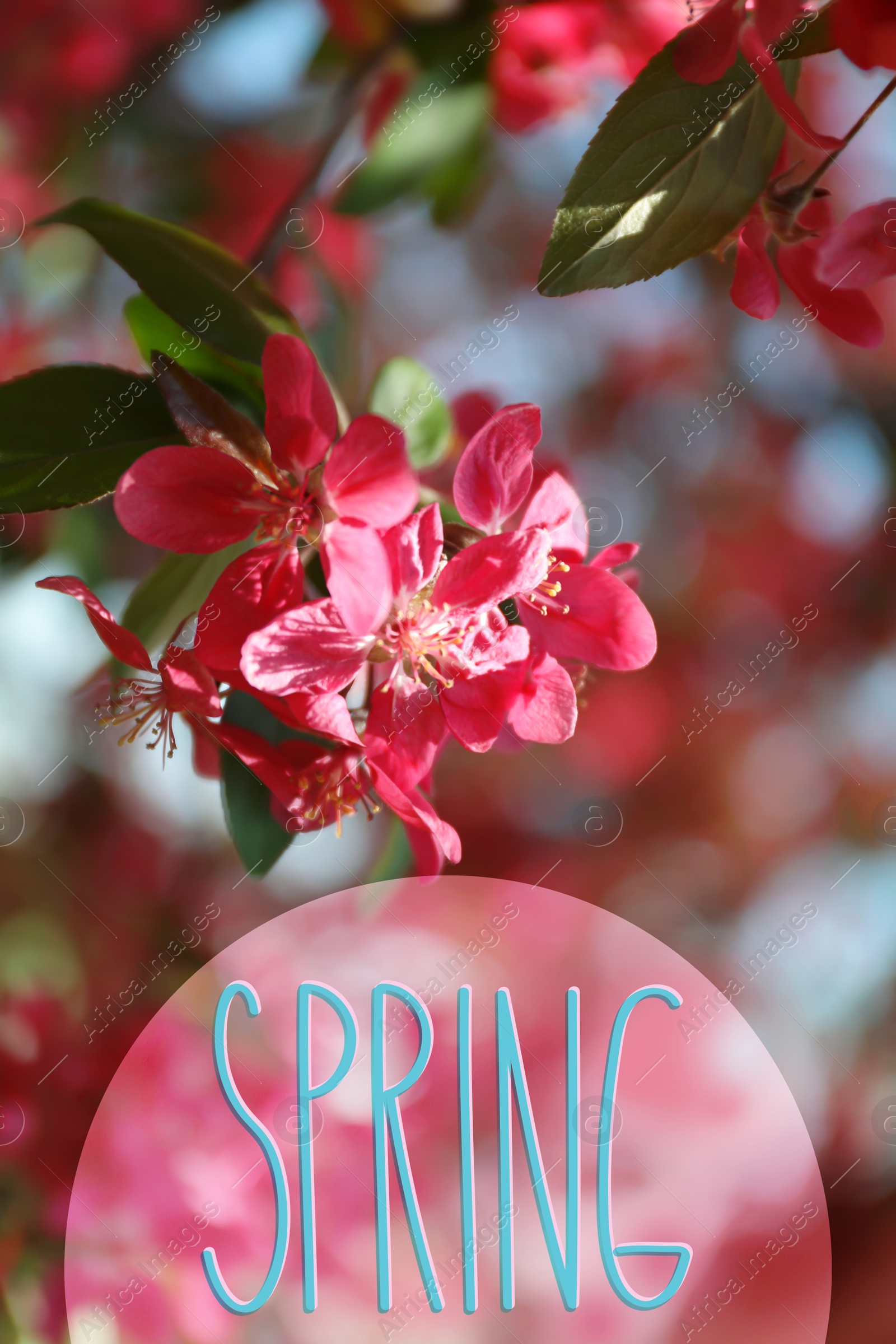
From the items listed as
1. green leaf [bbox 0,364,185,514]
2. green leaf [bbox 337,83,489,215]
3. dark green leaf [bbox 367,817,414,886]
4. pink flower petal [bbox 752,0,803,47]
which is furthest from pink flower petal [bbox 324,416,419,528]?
green leaf [bbox 337,83,489,215]

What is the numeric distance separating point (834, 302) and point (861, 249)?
0.05m

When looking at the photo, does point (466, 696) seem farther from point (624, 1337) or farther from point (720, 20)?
point (624, 1337)

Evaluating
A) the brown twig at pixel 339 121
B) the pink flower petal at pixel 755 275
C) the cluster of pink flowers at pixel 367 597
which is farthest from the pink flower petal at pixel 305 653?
the brown twig at pixel 339 121

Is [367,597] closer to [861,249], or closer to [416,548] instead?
[416,548]

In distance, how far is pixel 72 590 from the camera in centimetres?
39

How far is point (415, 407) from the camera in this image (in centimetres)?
60

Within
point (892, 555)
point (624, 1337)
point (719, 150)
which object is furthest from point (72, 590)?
point (892, 555)

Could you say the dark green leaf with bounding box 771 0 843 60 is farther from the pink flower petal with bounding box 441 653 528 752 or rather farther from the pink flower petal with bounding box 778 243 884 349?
the pink flower petal with bounding box 441 653 528 752

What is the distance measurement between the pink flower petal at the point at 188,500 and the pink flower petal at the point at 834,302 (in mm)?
265

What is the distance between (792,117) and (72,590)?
357 millimetres

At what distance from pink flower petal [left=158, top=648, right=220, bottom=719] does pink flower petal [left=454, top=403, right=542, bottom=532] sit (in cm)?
14

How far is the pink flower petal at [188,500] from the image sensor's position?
0.36 metres
